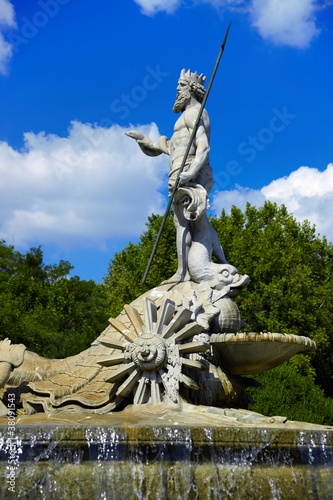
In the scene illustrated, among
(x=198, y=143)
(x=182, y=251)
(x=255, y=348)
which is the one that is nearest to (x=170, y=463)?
(x=255, y=348)

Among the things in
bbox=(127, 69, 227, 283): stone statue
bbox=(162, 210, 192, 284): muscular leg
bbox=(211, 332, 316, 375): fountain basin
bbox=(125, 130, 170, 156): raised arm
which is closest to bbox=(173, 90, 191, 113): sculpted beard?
bbox=(127, 69, 227, 283): stone statue

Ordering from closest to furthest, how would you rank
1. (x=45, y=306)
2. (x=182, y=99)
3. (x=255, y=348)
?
(x=255, y=348), (x=182, y=99), (x=45, y=306)

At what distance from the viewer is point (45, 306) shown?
27938 mm

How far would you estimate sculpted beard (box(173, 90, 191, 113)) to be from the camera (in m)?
9.35

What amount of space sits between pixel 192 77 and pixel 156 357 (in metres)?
4.65

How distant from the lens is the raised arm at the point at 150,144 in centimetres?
955

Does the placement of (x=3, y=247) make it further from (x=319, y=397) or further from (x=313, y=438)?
(x=313, y=438)

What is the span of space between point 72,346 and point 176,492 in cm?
1242

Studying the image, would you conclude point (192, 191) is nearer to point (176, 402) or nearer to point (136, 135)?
Result: point (136, 135)

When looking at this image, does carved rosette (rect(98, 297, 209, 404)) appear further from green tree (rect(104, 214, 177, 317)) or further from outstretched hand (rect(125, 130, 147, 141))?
green tree (rect(104, 214, 177, 317))

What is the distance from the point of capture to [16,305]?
2605 cm

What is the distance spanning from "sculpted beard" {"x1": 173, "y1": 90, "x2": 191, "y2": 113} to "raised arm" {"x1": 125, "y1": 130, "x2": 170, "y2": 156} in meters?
0.51

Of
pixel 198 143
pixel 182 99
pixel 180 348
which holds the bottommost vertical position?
pixel 180 348

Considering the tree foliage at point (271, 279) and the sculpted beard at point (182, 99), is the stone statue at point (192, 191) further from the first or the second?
the tree foliage at point (271, 279)
